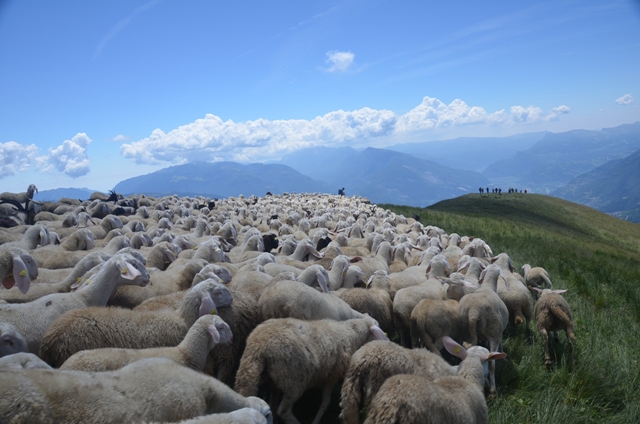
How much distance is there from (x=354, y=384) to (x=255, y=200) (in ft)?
85.5

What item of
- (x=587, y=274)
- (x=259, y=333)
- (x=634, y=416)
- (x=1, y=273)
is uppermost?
(x=1, y=273)

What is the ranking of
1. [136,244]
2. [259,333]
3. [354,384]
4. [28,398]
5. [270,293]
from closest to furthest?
[28,398], [354,384], [259,333], [270,293], [136,244]

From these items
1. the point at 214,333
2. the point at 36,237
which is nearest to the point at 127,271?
the point at 214,333

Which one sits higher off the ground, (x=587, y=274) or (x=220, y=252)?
Result: (x=220, y=252)

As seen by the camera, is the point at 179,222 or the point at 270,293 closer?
the point at 270,293

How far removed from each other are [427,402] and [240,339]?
271 centimetres

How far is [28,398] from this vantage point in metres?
2.83

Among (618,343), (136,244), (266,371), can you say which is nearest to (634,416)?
(618,343)

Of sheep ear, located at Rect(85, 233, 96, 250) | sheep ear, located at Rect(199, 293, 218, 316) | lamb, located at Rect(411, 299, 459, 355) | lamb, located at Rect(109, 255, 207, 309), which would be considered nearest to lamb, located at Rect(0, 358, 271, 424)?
sheep ear, located at Rect(199, 293, 218, 316)

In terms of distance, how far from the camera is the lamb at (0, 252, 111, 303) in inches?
246

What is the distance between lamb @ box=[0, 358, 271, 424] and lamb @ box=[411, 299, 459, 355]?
10.7 ft

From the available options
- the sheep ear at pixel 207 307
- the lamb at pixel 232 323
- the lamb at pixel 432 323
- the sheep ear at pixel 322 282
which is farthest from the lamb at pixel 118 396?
the lamb at pixel 432 323

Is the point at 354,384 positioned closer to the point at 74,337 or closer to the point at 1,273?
the point at 74,337

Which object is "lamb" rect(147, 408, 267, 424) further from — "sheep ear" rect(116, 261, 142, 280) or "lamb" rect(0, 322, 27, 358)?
"sheep ear" rect(116, 261, 142, 280)
